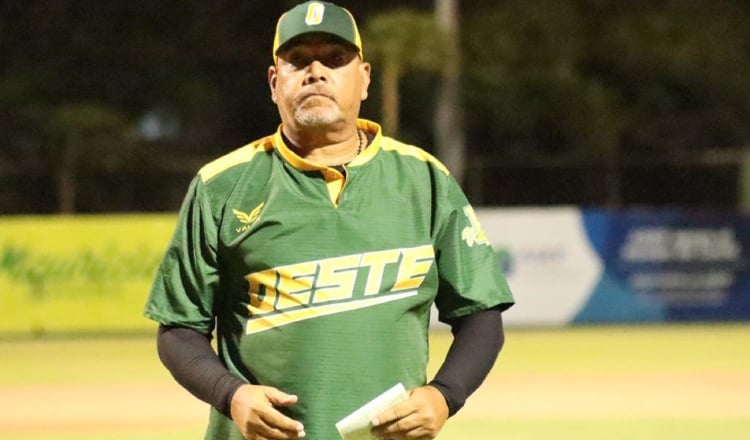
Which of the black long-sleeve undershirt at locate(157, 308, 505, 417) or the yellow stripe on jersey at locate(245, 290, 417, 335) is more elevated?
the yellow stripe on jersey at locate(245, 290, 417, 335)

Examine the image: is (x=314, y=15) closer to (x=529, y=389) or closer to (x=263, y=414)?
(x=263, y=414)

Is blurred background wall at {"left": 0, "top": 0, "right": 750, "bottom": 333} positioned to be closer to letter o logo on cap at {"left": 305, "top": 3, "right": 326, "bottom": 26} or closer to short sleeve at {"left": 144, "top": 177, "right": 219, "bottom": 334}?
short sleeve at {"left": 144, "top": 177, "right": 219, "bottom": 334}

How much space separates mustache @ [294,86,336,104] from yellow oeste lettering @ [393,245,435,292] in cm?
42

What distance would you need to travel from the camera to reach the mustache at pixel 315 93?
3762 millimetres

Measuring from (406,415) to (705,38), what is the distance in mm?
30443

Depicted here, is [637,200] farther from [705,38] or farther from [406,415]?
[406,415]

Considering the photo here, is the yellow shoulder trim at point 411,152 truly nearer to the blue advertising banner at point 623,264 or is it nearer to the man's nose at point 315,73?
the man's nose at point 315,73

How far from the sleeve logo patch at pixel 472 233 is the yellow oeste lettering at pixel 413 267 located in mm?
119

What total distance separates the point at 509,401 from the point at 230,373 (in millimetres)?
8461

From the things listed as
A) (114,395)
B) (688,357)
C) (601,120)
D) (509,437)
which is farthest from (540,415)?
(601,120)

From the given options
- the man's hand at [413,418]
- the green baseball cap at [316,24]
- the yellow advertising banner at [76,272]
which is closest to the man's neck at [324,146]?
the green baseball cap at [316,24]

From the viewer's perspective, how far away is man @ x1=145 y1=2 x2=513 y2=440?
371 cm

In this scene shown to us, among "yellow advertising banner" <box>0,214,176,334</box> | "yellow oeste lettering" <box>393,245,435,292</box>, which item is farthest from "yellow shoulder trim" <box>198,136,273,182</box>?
"yellow advertising banner" <box>0,214,176,334</box>

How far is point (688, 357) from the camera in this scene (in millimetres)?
15516
